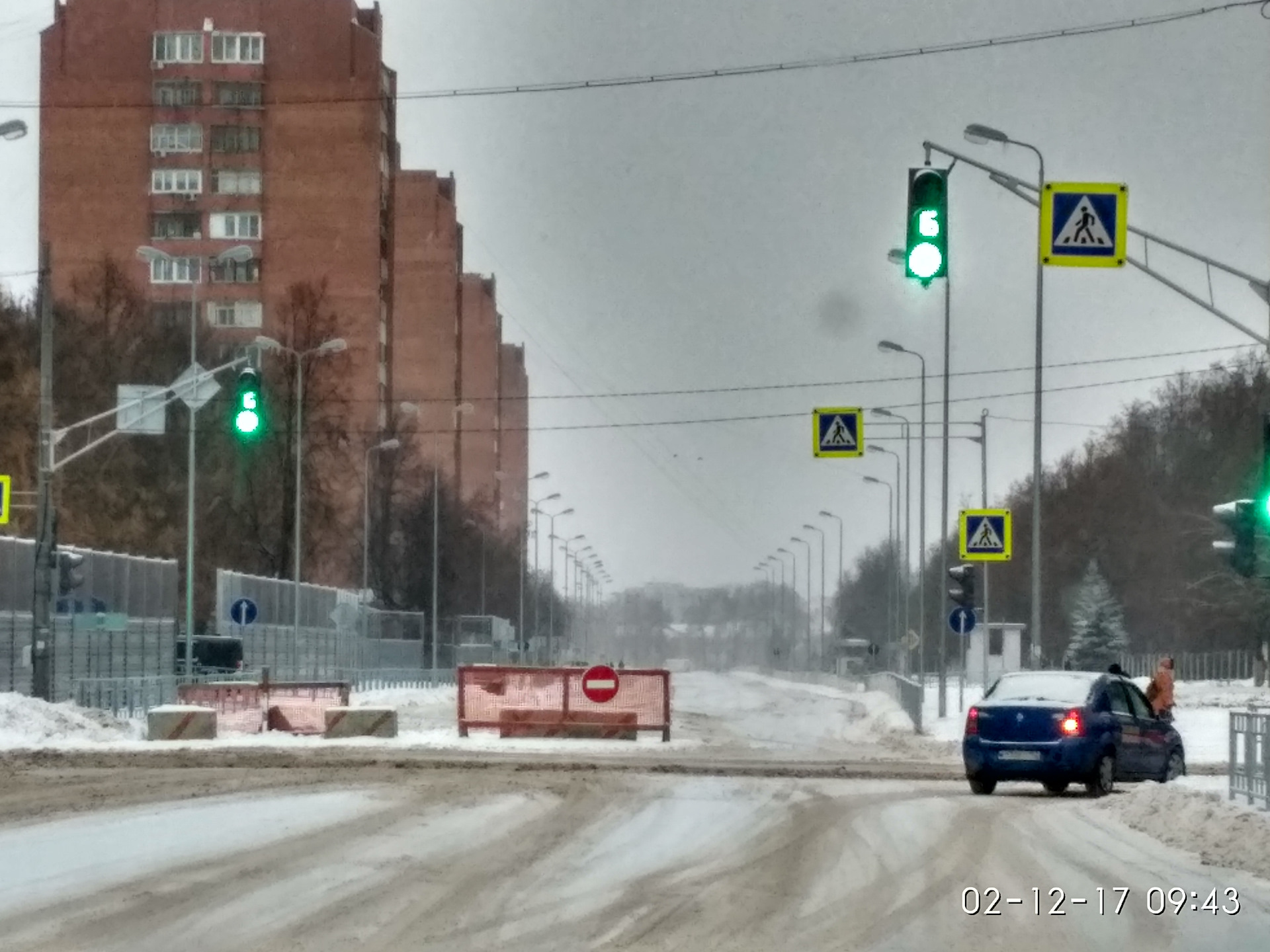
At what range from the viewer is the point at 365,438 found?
114 m

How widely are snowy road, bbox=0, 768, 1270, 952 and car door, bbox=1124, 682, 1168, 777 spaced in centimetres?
473

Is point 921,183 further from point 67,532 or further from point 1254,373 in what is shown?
point 1254,373

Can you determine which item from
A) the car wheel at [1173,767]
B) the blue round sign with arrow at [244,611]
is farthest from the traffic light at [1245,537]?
the blue round sign with arrow at [244,611]

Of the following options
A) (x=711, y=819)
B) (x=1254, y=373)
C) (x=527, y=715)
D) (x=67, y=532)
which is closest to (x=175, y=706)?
(x=527, y=715)

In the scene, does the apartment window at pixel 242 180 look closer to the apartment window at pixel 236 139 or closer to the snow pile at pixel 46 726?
the apartment window at pixel 236 139

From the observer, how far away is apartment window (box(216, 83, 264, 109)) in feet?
382

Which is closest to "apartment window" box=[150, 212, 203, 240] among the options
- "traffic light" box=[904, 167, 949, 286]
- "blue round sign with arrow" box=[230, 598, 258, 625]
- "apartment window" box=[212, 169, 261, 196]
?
"apartment window" box=[212, 169, 261, 196]

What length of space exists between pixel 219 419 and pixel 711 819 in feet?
215

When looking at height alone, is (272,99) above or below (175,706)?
above

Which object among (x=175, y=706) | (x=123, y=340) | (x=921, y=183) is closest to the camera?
(x=921, y=183)

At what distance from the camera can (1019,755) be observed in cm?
2681

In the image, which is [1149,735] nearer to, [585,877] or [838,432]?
[585,877]

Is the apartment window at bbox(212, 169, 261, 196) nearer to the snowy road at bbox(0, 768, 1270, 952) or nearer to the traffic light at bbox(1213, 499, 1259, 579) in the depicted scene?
the snowy road at bbox(0, 768, 1270, 952)

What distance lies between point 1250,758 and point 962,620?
26.1m
